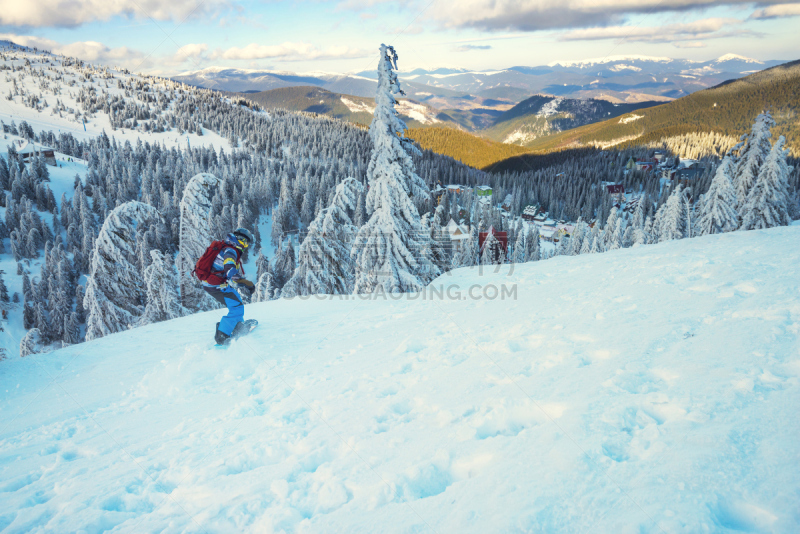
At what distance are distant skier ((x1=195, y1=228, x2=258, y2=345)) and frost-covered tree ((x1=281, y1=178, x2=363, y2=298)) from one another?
38.8 feet

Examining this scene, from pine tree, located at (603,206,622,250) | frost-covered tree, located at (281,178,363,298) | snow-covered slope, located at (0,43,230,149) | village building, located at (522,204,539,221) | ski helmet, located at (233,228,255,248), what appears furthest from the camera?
snow-covered slope, located at (0,43,230,149)

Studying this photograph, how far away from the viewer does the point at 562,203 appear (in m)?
125

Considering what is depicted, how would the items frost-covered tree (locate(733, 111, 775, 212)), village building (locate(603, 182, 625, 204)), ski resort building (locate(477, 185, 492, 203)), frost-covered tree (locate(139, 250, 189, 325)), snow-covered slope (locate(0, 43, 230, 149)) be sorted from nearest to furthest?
frost-covered tree (locate(139, 250, 189, 325))
frost-covered tree (locate(733, 111, 775, 212))
village building (locate(603, 182, 625, 204))
ski resort building (locate(477, 185, 492, 203))
snow-covered slope (locate(0, 43, 230, 149))

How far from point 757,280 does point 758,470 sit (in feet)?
21.2

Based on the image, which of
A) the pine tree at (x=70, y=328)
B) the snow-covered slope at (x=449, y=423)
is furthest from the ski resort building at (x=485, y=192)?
the snow-covered slope at (x=449, y=423)

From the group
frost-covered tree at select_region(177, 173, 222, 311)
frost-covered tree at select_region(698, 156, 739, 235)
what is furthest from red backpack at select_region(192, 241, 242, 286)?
frost-covered tree at select_region(698, 156, 739, 235)

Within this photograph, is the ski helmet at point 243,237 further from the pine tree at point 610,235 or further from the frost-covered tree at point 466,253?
the pine tree at point 610,235

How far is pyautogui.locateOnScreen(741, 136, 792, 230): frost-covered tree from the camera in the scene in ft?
82.4

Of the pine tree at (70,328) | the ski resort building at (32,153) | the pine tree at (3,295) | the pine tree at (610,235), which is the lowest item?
the pine tree at (70,328)

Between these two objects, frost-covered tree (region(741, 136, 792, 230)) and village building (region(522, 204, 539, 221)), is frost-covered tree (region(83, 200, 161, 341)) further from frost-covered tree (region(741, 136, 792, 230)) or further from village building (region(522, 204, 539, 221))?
village building (region(522, 204, 539, 221))

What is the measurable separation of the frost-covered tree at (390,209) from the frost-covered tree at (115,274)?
43.9 feet

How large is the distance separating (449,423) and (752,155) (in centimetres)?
3613

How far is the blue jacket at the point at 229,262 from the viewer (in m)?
8.21

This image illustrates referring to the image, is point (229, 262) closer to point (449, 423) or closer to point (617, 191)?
point (449, 423)
